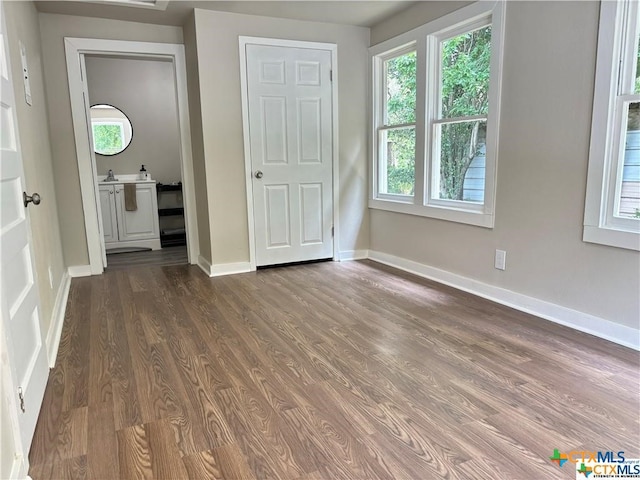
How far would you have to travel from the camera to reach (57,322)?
272 centimetres

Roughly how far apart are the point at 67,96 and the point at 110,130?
1.96 m

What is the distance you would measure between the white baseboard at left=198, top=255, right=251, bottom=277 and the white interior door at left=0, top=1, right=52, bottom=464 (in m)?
2.04

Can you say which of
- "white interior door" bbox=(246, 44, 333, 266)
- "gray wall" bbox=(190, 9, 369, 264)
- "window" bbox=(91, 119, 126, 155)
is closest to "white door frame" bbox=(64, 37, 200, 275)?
"gray wall" bbox=(190, 9, 369, 264)

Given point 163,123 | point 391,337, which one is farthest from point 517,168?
point 163,123

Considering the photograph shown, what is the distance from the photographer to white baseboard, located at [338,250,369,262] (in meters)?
4.59

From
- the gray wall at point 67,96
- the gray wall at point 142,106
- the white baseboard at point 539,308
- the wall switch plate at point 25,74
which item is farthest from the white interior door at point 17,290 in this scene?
the gray wall at point 142,106

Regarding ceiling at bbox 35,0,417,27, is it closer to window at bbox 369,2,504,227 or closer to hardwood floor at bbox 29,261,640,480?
window at bbox 369,2,504,227

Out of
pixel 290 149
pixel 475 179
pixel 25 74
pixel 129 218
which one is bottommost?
pixel 129 218

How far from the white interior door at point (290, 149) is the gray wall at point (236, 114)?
0.13 metres

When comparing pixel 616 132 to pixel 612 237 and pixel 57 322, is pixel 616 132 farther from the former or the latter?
pixel 57 322

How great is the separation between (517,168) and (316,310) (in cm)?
165

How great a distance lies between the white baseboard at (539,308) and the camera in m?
2.41

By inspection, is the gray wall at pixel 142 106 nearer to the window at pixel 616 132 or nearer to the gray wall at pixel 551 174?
the gray wall at pixel 551 174

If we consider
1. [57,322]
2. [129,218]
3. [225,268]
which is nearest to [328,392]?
[57,322]
